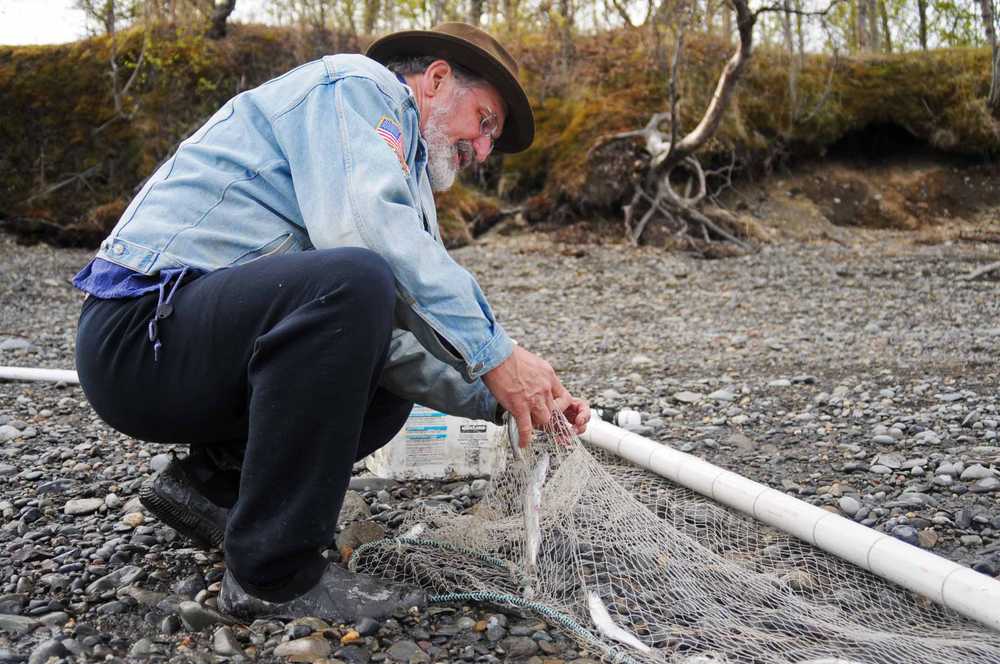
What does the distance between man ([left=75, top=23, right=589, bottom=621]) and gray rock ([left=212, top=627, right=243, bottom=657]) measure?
0.09 metres

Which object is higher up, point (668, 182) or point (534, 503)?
point (668, 182)

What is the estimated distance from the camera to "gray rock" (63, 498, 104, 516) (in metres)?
3.01

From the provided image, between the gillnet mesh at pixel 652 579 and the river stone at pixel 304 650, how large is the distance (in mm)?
389

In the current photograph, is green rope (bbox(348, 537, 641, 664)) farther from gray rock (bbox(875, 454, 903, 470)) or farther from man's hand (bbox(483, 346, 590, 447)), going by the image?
gray rock (bbox(875, 454, 903, 470))

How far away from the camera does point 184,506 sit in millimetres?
2535

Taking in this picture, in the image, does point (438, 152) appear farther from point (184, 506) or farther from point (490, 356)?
point (184, 506)

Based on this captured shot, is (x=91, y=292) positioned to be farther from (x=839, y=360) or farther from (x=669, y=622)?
(x=839, y=360)

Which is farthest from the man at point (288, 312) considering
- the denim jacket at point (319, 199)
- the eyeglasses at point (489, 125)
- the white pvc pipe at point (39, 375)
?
the white pvc pipe at point (39, 375)

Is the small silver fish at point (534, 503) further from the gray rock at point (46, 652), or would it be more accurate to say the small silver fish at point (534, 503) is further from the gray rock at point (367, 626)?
the gray rock at point (46, 652)

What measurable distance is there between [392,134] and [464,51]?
53 cm

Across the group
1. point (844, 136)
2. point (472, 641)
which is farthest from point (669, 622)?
point (844, 136)

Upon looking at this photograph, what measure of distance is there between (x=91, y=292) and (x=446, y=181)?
42.1 inches

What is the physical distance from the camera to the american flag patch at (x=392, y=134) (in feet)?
6.99

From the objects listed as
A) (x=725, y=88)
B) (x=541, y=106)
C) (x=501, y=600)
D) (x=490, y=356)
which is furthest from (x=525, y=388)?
(x=541, y=106)
